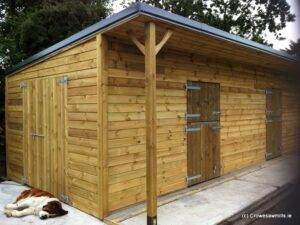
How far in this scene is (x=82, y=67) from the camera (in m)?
4.87

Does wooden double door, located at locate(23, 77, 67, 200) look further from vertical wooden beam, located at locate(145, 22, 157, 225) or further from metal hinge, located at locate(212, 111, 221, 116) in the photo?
metal hinge, located at locate(212, 111, 221, 116)

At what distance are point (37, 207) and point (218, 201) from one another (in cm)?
284

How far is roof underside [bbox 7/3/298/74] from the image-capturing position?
3.79 metres

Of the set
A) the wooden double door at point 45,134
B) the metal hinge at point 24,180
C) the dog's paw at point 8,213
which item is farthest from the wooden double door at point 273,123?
the dog's paw at point 8,213

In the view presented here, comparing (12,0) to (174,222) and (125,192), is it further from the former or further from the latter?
(174,222)

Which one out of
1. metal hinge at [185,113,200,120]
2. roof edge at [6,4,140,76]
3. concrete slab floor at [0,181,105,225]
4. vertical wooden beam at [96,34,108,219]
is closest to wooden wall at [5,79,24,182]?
roof edge at [6,4,140,76]

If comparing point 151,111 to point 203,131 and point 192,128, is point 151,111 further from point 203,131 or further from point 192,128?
point 203,131

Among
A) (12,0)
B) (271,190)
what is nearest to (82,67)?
(271,190)

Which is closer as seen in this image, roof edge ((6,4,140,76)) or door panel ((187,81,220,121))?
roof edge ((6,4,140,76))

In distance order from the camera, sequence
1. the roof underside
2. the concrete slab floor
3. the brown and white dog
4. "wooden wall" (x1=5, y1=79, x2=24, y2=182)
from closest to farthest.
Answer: the roof underside → the concrete slab floor → the brown and white dog → "wooden wall" (x1=5, y1=79, x2=24, y2=182)

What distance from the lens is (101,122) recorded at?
4520mm

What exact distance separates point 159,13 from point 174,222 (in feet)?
9.02

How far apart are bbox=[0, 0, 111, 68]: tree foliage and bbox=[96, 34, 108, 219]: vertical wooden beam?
4570mm

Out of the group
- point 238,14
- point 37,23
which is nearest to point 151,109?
point 37,23
